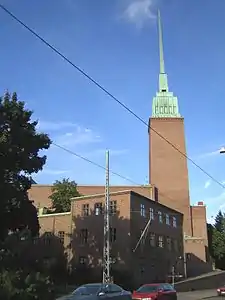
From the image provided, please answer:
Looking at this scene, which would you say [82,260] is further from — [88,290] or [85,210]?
[88,290]

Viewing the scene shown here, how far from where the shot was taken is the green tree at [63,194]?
7744cm

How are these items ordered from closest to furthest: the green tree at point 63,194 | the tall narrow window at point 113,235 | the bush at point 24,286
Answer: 1. the bush at point 24,286
2. the tall narrow window at point 113,235
3. the green tree at point 63,194

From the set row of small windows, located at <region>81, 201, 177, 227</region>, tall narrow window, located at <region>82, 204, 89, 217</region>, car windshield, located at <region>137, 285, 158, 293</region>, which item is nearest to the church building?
row of small windows, located at <region>81, 201, 177, 227</region>

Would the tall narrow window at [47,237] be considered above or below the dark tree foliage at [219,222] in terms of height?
below

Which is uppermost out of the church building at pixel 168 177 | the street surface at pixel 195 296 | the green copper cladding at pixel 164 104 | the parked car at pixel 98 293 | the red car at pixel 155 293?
the green copper cladding at pixel 164 104

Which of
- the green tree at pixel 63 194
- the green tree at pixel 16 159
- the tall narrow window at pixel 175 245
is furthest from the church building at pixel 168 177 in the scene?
the green tree at pixel 16 159

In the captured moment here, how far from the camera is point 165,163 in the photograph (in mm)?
100438

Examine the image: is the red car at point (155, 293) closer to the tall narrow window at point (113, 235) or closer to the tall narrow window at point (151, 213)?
the tall narrow window at point (113, 235)

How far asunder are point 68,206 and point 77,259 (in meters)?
16.5

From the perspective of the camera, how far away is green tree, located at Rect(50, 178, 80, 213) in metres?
77.4

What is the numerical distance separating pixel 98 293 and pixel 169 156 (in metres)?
81.5

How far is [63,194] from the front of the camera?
7856 cm

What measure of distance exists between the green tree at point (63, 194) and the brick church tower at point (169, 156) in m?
24.1

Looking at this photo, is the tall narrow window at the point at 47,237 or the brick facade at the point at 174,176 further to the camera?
the brick facade at the point at 174,176
